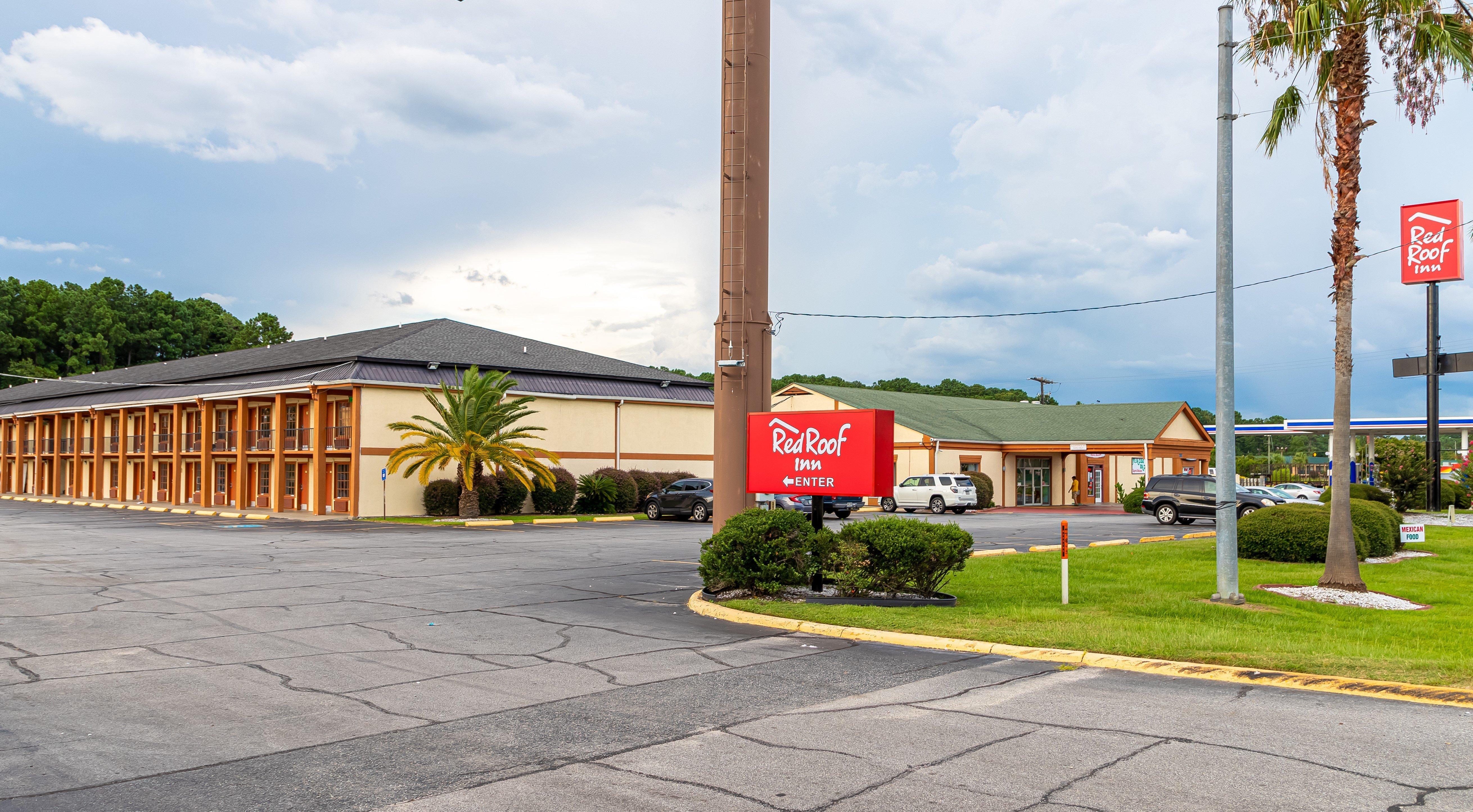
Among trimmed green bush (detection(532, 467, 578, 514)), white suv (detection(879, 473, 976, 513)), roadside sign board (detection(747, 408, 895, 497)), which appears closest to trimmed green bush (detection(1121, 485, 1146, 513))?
white suv (detection(879, 473, 976, 513))

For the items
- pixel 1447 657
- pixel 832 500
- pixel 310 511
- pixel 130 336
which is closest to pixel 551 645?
pixel 1447 657

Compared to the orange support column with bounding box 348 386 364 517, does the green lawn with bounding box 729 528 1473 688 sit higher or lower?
lower

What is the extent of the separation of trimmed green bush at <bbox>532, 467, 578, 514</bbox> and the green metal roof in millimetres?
15837

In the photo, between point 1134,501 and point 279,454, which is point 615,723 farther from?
point 1134,501

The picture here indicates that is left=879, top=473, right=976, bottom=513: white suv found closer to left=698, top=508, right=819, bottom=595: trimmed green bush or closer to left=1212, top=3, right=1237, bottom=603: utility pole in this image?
left=1212, top=3, right=1237, bottom=603: utility pole

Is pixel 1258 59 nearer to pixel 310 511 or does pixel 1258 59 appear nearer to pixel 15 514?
pixel 310 511

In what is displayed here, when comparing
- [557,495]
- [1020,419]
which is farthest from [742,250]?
[1020,419]

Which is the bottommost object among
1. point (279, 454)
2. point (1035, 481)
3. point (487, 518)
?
point (487, 518)

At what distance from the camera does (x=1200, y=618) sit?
12.4m

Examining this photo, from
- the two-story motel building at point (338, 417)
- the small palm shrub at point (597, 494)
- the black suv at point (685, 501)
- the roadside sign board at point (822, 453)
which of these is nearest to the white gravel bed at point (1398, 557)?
the roadside sign board at point (822, 453)

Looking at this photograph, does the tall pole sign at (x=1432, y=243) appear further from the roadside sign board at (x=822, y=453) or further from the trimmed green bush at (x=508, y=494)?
the trimmed green bush at (x=508, y=494)

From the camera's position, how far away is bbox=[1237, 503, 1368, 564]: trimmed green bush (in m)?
19.5

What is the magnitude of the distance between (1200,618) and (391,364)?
34.2m

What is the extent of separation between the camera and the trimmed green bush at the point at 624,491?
43125mm
